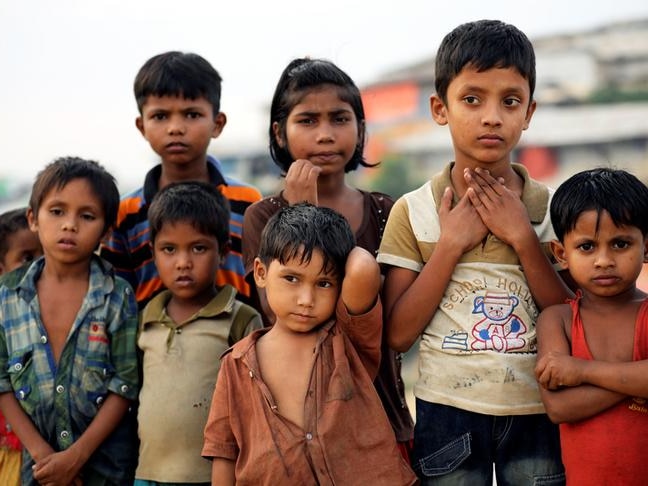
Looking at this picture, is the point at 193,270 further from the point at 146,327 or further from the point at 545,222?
the point at 545,222

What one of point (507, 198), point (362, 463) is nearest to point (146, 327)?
point (362, 463)

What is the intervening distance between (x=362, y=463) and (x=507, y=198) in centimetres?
95

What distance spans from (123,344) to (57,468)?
19.4 inches

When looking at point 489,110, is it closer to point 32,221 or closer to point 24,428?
point 32,221

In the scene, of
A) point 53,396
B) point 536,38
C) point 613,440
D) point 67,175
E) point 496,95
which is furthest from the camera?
point 536,38

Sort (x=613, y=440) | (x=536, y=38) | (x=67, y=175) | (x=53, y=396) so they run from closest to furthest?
(x=613, y=440) < (x=53, y=396) < (x=67, y=175) < (x=536, y=38)

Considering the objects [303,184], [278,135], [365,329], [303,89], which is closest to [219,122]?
[278,135]

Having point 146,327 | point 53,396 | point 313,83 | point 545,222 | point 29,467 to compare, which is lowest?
point 29,467

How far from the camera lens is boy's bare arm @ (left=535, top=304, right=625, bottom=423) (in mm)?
2764

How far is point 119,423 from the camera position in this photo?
11.3 feet

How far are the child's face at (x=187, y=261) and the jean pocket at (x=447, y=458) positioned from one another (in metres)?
1.06

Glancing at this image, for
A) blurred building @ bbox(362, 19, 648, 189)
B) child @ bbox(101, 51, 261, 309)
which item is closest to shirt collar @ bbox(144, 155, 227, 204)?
child @ bbox(101, 51, 261, 309)

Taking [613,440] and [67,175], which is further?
[67,175]

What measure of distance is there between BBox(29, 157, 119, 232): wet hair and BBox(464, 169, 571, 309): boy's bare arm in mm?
1425
